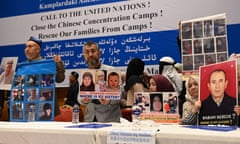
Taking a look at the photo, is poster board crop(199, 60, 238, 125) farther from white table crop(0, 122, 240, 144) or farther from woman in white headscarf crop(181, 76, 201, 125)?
white table crop(0, 122, 240, 144)

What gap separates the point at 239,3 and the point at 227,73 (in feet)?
8.34

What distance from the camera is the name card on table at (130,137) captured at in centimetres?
109

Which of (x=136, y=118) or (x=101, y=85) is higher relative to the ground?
(x=101, y=85)

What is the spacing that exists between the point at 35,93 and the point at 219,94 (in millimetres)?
931

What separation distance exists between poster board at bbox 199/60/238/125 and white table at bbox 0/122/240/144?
0.16 meters

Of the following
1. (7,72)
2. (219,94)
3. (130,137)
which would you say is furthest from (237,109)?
(7,72)

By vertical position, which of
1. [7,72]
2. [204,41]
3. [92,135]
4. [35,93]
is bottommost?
[92,135]

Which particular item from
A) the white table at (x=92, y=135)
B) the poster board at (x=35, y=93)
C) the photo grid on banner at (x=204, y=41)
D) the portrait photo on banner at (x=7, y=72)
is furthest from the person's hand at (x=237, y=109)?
the portrait photo on banner at (x=7, y=72)

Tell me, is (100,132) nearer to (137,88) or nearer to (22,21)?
(137,88)

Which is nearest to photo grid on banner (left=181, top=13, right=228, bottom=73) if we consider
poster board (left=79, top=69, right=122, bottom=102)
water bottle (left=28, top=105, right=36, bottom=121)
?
poster board (left=79, top=69, right=122, bottom=102)

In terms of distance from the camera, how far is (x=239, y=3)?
143 inches

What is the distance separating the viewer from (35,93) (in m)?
1.76

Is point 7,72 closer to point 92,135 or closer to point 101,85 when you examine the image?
point 101,85

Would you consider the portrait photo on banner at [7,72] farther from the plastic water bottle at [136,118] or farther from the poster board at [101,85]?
the plastic water bottle at [136,118]
